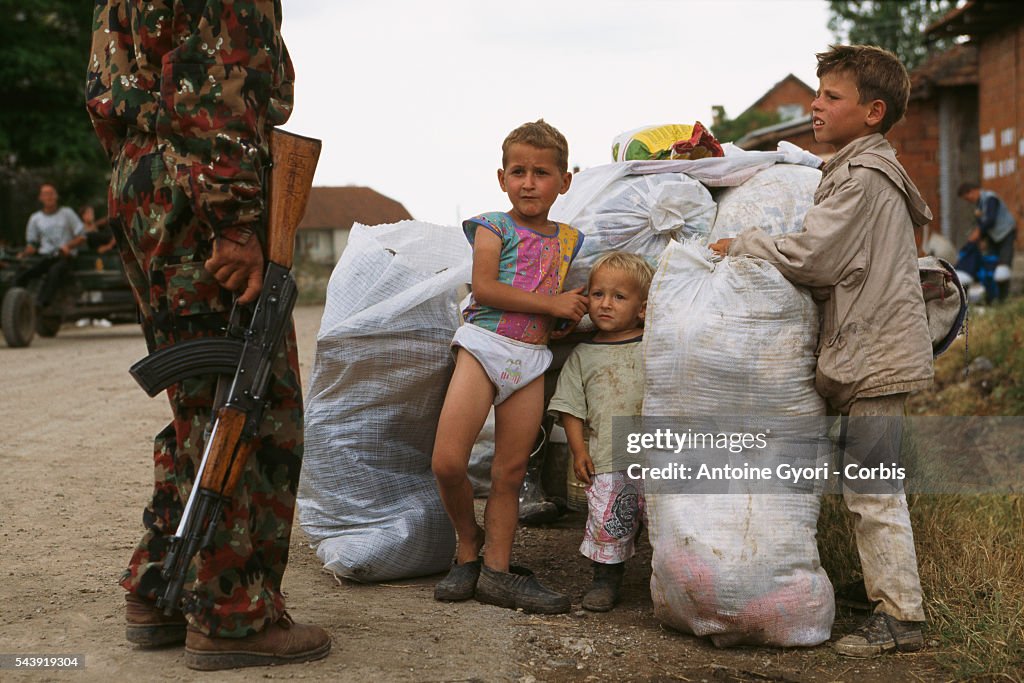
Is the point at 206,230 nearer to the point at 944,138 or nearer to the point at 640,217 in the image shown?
the point at 640,217

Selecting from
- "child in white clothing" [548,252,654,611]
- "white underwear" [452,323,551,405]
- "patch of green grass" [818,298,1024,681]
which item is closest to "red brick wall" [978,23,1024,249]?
"patch of green grass" [818,298,1024,681]

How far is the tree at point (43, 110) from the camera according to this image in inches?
797

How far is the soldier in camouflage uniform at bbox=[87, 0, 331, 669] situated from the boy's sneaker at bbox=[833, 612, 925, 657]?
1.35m

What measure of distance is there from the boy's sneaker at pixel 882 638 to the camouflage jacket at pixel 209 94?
1825 millimetres

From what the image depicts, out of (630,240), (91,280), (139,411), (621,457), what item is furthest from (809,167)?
(91,280)

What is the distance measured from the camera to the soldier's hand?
250cm

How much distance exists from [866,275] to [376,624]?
1.62 meters

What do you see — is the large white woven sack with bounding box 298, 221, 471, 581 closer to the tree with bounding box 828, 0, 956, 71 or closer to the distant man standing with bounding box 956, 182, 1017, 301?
the distant man standing with bounding box 956, 182, 1017, 301

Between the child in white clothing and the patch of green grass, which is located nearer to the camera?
the patch of green grass

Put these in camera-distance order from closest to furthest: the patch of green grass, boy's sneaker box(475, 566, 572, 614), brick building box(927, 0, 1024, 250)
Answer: the patch of green grass < boy's sneaker box(475, 566, 572, 614) < brick building box(927, 0, 1024, 250)

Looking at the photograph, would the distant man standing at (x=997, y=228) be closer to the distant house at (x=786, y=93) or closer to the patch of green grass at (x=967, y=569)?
the patch of green grass at (x=967, y=569)

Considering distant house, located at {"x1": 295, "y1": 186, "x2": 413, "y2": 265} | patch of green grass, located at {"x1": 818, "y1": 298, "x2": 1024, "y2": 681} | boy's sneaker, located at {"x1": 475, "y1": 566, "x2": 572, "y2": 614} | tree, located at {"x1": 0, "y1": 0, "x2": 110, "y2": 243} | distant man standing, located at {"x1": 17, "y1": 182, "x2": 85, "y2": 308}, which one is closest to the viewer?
patch of green grass, located at {"x1": 818, "y1": 298, "x2": 1024, "y2": 681}

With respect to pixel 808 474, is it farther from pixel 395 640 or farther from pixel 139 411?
pixel 139 411

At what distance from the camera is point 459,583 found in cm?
327
